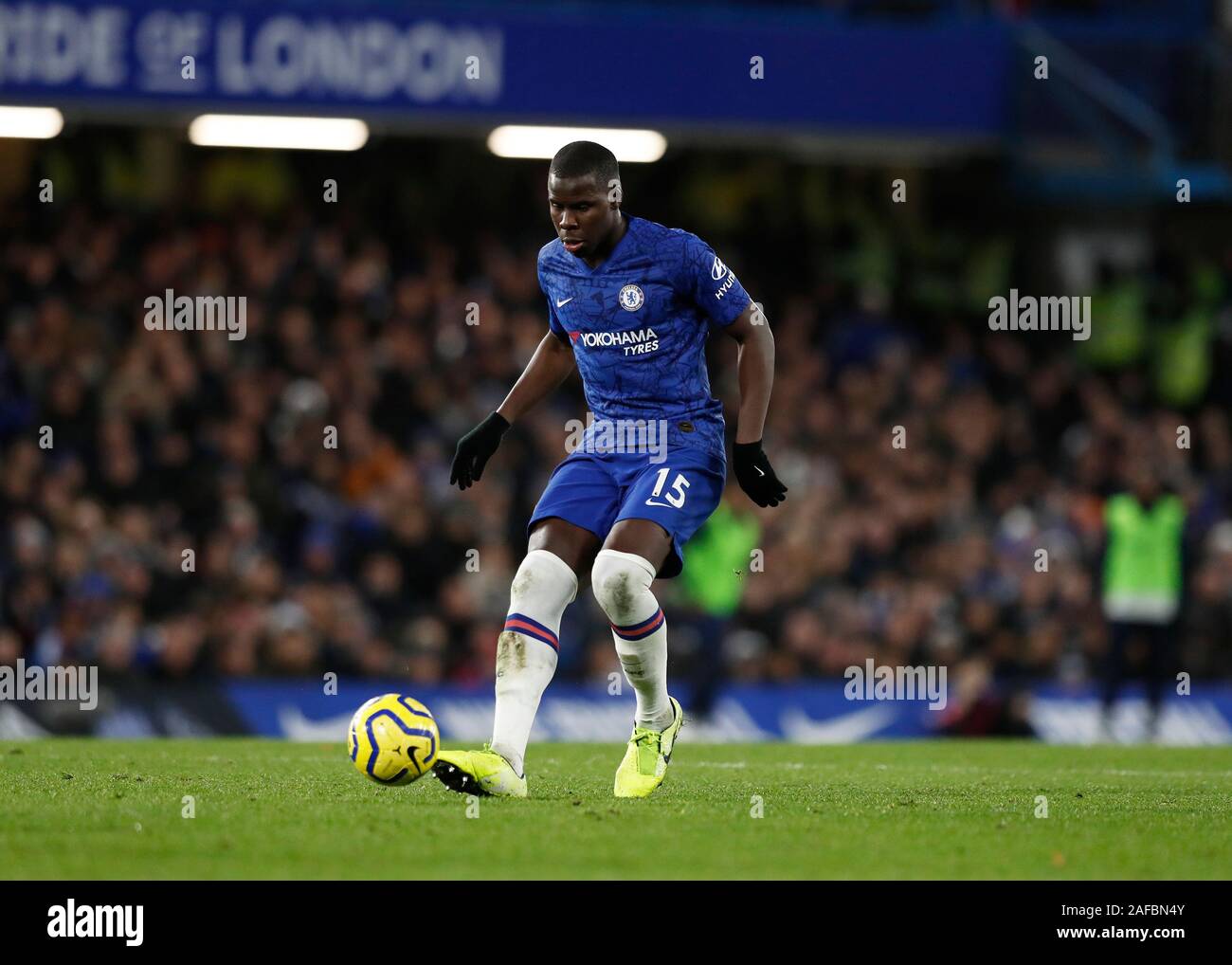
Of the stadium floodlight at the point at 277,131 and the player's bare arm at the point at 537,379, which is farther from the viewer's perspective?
the stadium floodlight at the point at 277,131

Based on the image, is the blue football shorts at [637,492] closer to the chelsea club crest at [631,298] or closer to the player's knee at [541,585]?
the player's knee at [541,585]

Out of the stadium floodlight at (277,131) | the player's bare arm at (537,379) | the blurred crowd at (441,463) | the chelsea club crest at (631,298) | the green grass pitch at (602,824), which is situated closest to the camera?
the green grass pitch at (602,824)

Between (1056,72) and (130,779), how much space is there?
1267 centimetres

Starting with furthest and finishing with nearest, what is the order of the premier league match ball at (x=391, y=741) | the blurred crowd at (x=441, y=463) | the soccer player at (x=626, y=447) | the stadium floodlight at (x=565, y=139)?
1. the stadium floodlight at (x=565, y=139)
2. the blurred crowd at (x=441, y=463)
3. the soccer player at (x=626, y=447)
4. the premier league match ball at (x=391, y=741)

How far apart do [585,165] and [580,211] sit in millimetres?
170

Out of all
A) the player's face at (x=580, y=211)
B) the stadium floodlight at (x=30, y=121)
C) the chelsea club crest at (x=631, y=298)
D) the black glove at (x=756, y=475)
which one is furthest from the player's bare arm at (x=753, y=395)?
the stadium floodlight at (x=30, y=121)

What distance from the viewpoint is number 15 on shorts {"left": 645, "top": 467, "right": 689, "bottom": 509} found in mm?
7223

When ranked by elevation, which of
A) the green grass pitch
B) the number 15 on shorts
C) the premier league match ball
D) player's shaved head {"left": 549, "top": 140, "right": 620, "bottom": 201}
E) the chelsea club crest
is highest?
player's shaved head {"left": 549, "top": 140, "right": 620, "bottom": 201}

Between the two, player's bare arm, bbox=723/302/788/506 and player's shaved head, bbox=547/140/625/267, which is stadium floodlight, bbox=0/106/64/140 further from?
player's bare arm, bbox=723/302/788/506

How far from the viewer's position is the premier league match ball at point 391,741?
6.83m

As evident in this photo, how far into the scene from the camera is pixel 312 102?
16.6 metres

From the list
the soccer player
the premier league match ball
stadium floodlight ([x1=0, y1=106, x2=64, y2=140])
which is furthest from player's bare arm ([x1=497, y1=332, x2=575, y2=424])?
stadium floodlight ([x1=0, y1=106, x2=64, y2=140])

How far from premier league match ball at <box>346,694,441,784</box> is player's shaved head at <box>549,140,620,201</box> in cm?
200

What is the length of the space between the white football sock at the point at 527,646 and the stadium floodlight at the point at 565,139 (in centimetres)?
1055
